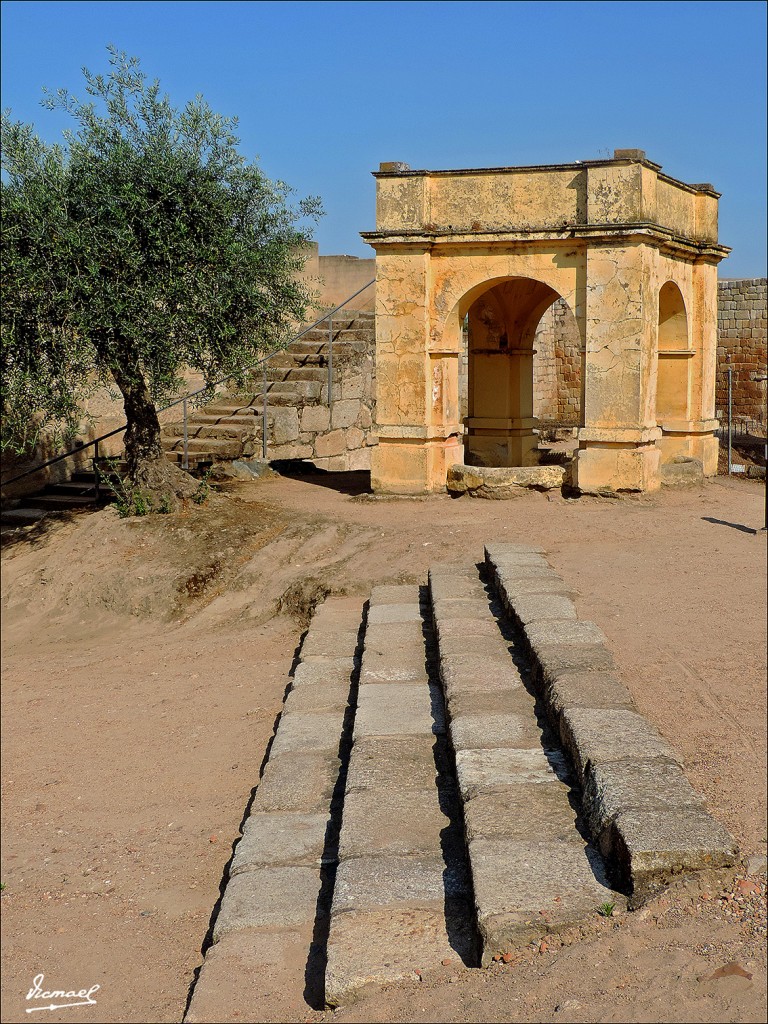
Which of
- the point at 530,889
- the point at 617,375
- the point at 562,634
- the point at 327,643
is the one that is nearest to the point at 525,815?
the point at 530,889

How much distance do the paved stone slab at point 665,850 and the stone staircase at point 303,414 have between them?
1249 cm

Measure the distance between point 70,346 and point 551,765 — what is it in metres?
8.43

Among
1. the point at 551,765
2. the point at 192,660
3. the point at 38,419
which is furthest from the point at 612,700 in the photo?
the point at 38,419

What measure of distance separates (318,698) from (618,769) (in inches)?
126

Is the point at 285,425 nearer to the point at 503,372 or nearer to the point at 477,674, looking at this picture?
the point at 503,372

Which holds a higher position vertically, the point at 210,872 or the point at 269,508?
the point at 269,508

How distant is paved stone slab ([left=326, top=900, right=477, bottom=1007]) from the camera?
3.76 meters

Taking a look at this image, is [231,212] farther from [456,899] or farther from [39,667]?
[456,899]

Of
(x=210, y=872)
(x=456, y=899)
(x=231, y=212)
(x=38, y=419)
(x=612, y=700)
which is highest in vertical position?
(x=231, y=212)

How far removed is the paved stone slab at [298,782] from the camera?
5.71 meters

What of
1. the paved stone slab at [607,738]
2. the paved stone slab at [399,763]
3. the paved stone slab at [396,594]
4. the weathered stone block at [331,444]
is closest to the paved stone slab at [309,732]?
the paved stone slab at [399,763]

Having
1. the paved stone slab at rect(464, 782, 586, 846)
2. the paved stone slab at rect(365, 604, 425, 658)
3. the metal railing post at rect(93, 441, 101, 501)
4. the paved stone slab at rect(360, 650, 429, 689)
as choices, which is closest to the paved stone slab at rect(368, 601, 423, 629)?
the paved stone slab at rect(365, 604, 425, 658)

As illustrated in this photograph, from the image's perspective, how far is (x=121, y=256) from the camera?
37.4 ft

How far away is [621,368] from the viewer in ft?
40.0
